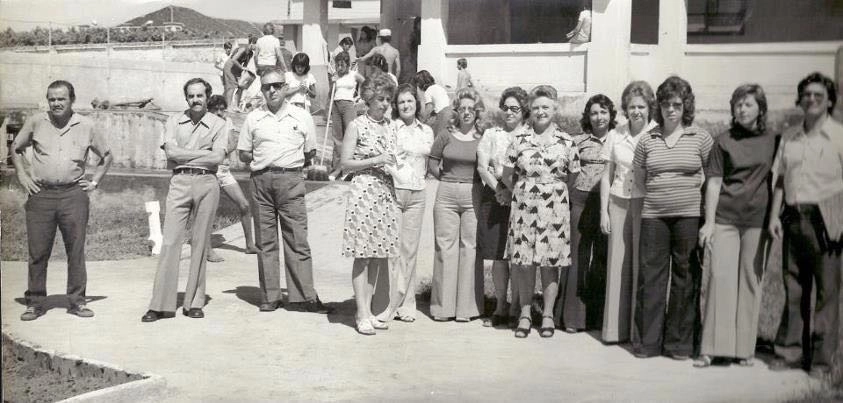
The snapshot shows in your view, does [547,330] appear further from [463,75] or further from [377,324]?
[463,75]

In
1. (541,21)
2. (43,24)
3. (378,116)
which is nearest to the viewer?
(43,24)

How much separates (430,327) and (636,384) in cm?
185

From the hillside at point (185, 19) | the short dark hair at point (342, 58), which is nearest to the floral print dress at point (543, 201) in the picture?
the hillside at point (185, 19)

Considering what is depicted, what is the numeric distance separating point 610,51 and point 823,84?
375cm

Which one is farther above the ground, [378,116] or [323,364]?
[378,116]

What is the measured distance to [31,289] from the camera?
7.35 metres

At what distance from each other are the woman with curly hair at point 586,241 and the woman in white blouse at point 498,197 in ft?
1.36

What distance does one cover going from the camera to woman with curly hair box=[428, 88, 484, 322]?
24.3 feet

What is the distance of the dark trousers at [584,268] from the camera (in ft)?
23.1

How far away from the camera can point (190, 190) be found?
296 inches

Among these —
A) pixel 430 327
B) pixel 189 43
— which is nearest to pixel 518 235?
pixel 430 327

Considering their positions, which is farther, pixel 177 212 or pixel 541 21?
pixel 541 21

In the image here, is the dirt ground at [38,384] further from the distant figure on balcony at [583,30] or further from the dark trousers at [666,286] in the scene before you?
the distant figure on balcony at [583,30]

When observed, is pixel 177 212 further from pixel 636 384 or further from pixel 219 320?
pixel 636 384
